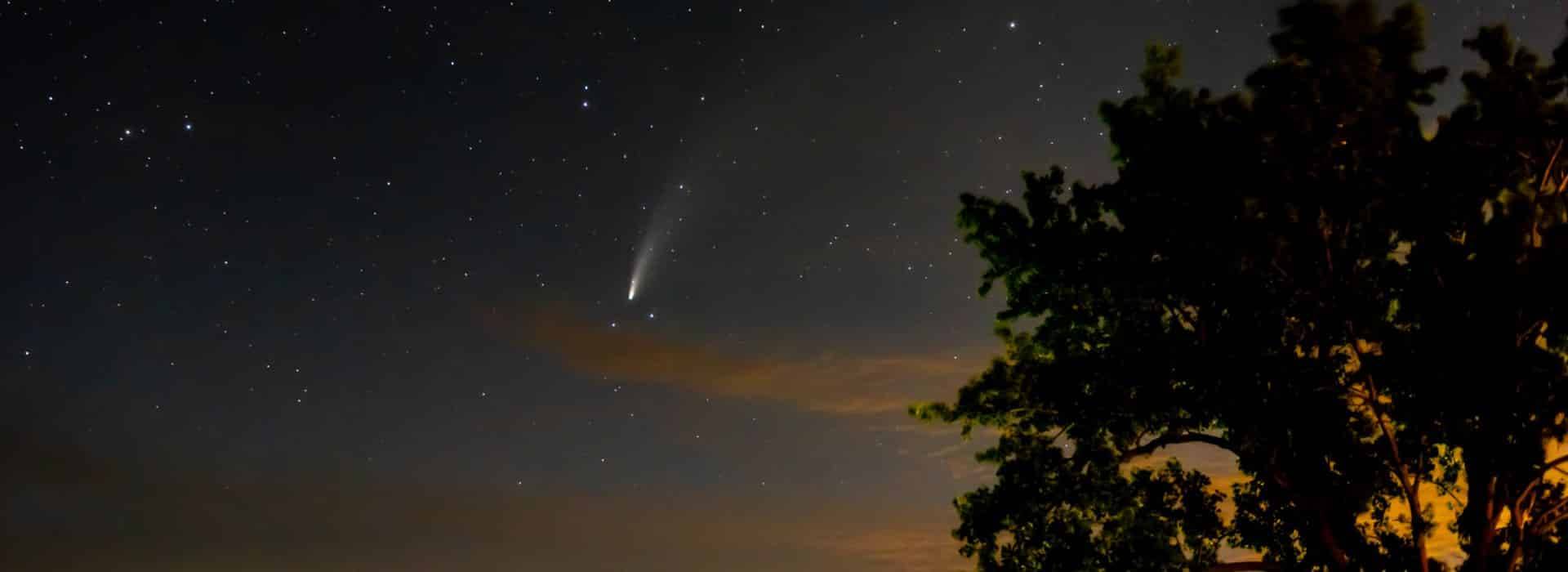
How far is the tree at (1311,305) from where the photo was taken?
11758mm

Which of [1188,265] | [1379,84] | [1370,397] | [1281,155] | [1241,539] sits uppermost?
[1379,84]

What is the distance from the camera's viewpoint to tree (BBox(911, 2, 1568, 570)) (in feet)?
38.6

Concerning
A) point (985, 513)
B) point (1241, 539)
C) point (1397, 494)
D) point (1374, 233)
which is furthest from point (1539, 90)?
point (985, 513)

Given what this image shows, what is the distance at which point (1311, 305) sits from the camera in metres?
13.0

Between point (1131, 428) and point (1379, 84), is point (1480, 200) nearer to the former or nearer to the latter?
point (1379, 84)

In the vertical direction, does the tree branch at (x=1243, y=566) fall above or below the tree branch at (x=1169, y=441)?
below

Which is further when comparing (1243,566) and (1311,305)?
(1243,566)

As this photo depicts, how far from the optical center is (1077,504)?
47.5ft

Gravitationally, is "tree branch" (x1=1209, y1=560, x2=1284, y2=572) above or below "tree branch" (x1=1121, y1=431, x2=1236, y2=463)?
below

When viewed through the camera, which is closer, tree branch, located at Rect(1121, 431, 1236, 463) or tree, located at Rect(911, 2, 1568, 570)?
tree, located at Rect(911, 2, 1568, 570)

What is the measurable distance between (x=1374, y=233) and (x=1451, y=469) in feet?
15.8

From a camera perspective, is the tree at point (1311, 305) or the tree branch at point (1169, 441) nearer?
the tree at point (1311, 305)

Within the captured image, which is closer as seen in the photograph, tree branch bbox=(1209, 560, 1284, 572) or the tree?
the tree

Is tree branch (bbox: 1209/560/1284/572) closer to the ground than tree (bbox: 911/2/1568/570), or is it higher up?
closer to the ground
